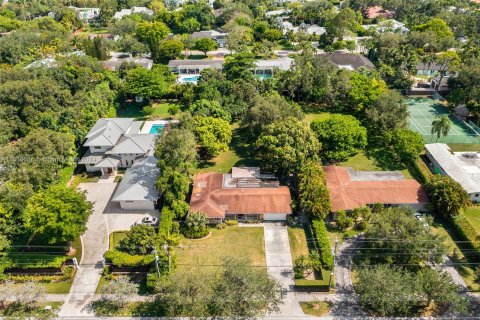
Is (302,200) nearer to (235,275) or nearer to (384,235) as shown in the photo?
(384,235)

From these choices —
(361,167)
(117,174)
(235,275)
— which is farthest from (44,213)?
(361,167)

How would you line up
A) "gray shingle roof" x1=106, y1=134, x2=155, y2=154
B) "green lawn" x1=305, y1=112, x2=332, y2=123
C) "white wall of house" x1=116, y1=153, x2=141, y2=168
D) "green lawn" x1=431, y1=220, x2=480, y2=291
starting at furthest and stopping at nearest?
"green lawn" x1=305, y1=112, x2=332, y2=123 < "white wall of house" x1=116, y1=153, x2=141, y2=168 < "gray shingle roof" x1=106, y1=134, x2=155, y2=154 < "green lawn" x1=431, y1=220, x2=480, y2=291

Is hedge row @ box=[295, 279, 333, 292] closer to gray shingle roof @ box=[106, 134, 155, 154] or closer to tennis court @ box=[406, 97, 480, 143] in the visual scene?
gray shingle roof @ box=[106, 134, 155, 154]

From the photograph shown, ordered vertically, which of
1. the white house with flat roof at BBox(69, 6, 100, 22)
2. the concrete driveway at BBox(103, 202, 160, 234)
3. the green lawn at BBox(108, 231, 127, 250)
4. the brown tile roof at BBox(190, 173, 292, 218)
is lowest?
the green lawn at BBox(108, 231, 127, 250)

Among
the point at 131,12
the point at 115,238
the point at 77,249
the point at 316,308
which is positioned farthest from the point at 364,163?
the point at 131,12

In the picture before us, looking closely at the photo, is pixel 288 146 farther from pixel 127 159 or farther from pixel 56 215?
pixel 56 215

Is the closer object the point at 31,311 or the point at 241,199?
the point at 31,311

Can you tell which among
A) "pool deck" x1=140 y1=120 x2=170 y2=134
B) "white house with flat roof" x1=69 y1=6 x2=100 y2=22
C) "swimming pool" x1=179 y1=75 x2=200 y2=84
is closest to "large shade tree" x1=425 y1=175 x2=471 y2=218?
"pool deck" x1=140 y1=120 x2=170 y2=134
